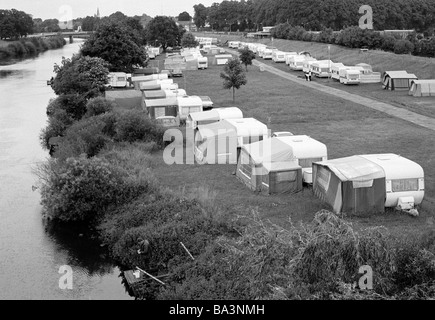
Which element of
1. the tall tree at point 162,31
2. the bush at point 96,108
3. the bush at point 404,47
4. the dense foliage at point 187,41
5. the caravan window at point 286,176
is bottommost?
the caravan window at point 286,176

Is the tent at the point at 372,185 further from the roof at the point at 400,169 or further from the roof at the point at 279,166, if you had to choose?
the roof at the point at 279,166

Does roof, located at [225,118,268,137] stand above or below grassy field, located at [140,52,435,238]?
above

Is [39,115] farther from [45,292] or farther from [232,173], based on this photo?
[45,292]

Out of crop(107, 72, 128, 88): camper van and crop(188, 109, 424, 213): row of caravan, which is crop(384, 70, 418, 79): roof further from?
crop(188, 109, 424, 213): row of caravan

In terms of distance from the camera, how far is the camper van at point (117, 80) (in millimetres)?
48094

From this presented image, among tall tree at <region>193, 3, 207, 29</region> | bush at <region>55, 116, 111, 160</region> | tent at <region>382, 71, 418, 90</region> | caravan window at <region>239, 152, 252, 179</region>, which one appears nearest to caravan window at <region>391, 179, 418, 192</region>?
caravan window at <region>239, 152, 252, 179</region>

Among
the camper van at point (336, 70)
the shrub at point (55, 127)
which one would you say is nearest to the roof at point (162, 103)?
the shrub at point (55, 127)

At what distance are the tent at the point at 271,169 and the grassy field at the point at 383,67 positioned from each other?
15761mm

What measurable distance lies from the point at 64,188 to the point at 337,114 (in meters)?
19.2

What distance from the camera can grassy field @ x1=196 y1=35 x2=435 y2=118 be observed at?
36666mm

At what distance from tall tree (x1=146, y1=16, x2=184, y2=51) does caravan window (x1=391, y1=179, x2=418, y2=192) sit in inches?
2969

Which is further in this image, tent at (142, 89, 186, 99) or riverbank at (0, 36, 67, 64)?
riverbank at (0, 36, 67, 64)

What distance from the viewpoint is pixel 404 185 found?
17.3 meters

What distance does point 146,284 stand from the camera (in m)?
14.9
